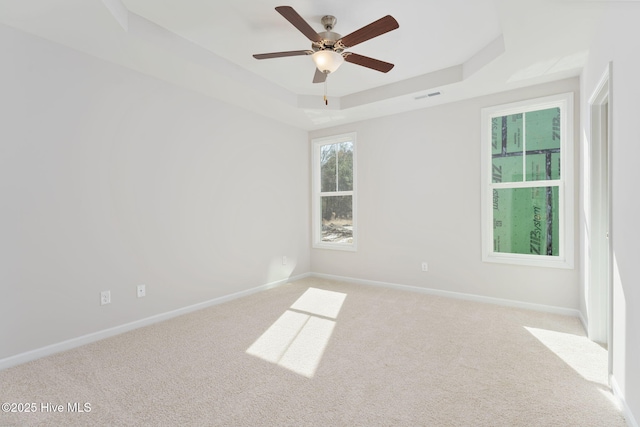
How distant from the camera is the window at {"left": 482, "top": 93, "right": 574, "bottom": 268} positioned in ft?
11.2

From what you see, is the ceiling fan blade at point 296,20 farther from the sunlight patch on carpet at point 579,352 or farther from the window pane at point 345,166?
the sunlight patch on carpet at point 579,352

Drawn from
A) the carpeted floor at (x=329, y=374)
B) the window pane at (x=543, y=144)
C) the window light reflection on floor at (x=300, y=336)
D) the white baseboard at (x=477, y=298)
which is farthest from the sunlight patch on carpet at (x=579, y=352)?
the window light reflection on floor at (x=300, y=336)

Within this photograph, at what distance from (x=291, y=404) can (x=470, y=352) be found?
1.55m

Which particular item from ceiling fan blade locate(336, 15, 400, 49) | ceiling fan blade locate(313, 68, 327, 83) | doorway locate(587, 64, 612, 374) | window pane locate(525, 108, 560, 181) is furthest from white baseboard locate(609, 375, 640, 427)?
ceiling fan blade locate(313, 68, 327, 83)

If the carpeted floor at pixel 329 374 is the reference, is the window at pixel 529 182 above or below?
above

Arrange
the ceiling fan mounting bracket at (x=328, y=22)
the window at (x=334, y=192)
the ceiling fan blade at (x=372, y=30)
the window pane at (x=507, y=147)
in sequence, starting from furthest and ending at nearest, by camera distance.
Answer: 1. the window at (x=334, y=192)
2. the window pane at (x=507, y=147)
3. the ceiling fan mounting bracket at (x=328, y=22)
4. the ceiling fan blade at (x=372, y=30)

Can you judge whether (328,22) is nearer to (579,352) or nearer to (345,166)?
(345,166)

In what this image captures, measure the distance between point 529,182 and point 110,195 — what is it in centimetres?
446

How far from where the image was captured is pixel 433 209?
423 cm

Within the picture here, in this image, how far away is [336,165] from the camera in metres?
5.24

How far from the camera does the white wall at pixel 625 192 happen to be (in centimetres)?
159

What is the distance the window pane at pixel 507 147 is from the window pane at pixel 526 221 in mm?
191

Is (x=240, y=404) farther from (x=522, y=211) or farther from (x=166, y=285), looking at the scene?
(x=522, y=211)

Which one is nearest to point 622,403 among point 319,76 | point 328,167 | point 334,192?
point 319,76
